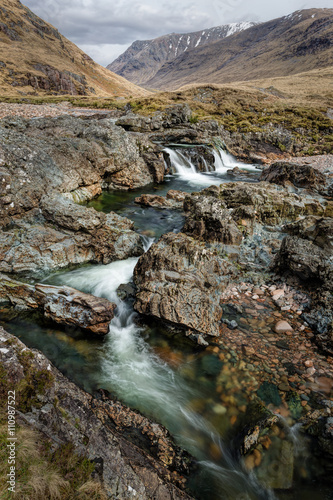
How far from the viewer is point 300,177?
1923 cm

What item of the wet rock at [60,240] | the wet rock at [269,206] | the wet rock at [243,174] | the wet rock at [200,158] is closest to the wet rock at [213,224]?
the wet rock at [269,206]

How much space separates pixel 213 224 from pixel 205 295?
439 cm

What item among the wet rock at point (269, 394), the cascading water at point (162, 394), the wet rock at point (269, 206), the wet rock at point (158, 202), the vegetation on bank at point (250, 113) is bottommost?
the cascading water at point (162, 394)

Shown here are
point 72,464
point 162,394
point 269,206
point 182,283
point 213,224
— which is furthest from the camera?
point 269,206

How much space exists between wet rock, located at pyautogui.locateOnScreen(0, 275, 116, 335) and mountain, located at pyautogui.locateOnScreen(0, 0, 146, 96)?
92721mm

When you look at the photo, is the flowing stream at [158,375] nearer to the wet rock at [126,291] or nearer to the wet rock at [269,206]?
the wet rock at [126,291]

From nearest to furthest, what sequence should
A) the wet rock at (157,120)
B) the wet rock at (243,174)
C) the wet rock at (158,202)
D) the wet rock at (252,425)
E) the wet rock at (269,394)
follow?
1. the wet rock at (252,425)
2. the wet rock at (269,394)
3. the wet rock at (158,202)
4. the wet rock at (243,174)
5. the wet rock at (157,120)

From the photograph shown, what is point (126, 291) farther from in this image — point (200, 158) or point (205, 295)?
point (200, 158)

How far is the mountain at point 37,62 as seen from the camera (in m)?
97.8

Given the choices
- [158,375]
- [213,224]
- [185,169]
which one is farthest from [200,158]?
[158,375]

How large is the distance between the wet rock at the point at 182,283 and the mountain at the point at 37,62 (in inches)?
3684

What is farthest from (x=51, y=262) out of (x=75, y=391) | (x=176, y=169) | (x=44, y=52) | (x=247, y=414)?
(x=44, y=52)

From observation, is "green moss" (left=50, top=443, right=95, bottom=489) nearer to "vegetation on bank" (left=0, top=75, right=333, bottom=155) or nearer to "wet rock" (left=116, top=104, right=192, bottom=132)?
"wet rock" (left=116, top=104, right=192, bottom=132)

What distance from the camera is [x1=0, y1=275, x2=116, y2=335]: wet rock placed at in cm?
778
